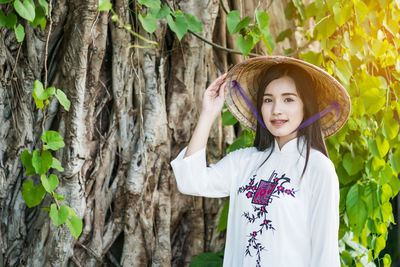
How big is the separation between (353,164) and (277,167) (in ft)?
2.53

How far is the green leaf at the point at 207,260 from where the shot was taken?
2.11 meters

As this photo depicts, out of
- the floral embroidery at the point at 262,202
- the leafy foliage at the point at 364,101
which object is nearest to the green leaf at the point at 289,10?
the leafy foliage at the point at 364,101

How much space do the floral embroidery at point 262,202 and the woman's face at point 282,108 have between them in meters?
0.13

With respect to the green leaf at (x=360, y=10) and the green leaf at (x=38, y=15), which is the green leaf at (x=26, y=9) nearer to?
the green leaf at (x=38, y=15)

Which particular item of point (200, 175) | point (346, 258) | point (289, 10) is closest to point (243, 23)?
point (200, 175)

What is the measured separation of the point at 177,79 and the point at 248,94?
23.7 inches

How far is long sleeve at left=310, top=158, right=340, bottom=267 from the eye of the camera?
1319mm

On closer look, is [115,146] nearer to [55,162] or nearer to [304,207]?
[55,162]

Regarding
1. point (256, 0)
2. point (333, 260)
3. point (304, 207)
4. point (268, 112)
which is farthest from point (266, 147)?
point (256, 0)

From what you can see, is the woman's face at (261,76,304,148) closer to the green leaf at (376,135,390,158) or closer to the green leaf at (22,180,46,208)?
the green leaf at (376,135,390,158)

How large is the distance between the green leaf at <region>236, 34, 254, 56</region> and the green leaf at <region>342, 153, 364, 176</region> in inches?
24.8

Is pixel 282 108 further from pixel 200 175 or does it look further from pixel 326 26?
pixel 326 26

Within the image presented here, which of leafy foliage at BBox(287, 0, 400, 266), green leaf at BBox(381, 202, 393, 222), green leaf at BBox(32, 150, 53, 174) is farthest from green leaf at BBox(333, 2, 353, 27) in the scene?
green leaf at BBox(32, 150, 53, 174)

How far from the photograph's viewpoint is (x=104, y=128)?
211cm
